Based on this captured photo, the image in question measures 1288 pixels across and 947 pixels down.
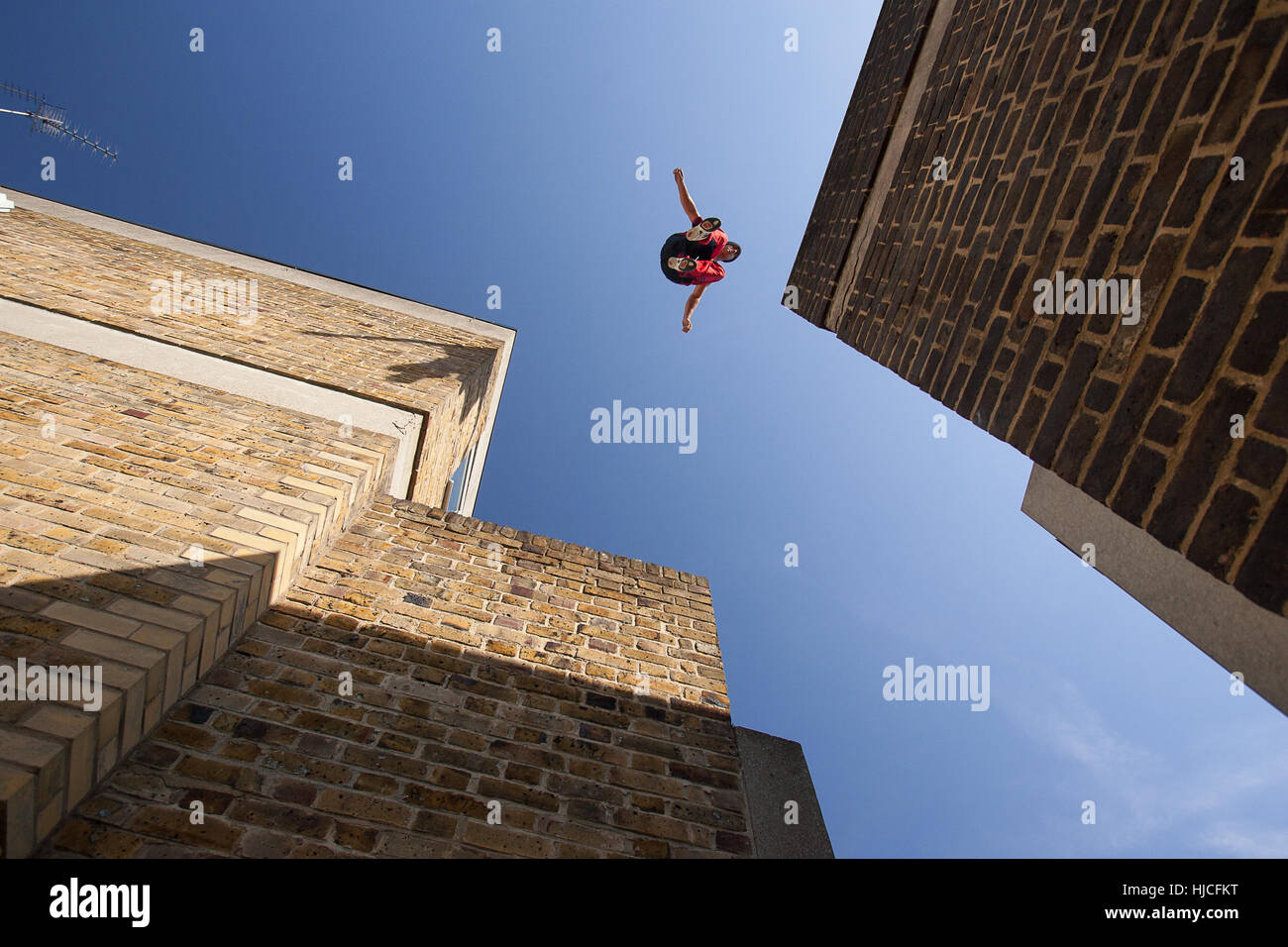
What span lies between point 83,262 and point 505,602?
6.24m

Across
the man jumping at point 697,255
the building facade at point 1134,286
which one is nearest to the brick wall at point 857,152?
the man jumping at point 697,255

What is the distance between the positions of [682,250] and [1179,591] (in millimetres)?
5277

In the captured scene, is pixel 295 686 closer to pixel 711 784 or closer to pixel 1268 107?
pixel 711 784

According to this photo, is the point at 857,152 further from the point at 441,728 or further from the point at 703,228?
the point at 441,728

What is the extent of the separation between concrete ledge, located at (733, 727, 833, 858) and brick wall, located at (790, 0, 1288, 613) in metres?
1.94

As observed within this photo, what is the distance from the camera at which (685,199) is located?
5930 mm

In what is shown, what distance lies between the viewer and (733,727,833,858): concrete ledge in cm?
276

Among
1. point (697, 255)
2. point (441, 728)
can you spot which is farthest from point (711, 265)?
point (441, 728)

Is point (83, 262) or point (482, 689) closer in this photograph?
point (482, 689)

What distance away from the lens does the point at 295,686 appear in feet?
9.32

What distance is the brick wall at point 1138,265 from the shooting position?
1556mm

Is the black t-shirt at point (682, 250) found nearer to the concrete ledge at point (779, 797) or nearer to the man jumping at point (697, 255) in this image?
the man jumping at point (697, 255)
